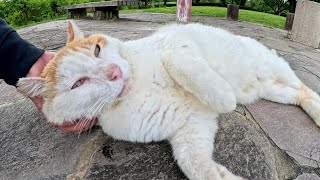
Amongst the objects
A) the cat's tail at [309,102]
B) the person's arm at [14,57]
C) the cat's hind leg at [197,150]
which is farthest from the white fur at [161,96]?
the cat's tail at [309,102]

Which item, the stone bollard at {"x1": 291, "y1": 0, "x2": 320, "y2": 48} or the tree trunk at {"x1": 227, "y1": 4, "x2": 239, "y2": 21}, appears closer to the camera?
the stone bollard at {"x1": 291, "y1": 0, "x2": 320, "y2": 48}

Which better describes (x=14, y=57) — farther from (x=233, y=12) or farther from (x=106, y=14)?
(x=233, y=12)

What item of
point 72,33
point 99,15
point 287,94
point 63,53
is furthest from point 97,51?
point 99,15

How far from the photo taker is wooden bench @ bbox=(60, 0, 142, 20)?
6.63 meters

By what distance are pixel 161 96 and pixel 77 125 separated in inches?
21.6

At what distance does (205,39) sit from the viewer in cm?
267

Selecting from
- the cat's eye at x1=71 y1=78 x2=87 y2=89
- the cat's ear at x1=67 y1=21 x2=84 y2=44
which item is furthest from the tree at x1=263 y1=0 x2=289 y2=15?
the cat's eye at x1=71 y1=78 x2=87 y2=89

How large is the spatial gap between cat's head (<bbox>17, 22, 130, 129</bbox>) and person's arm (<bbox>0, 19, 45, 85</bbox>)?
0.98 ft

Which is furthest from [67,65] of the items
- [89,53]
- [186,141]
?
[186,141]

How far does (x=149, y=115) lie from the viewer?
222 centimetres

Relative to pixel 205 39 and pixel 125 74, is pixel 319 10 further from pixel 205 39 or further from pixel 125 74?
pixel 125 74

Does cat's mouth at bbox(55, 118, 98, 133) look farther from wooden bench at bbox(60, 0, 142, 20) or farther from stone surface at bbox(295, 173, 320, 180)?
wooden bench at bbox(60, 0, 142, 20)

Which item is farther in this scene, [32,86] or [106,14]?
[106,14]

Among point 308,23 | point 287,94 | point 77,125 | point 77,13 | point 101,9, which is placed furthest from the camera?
point 77,13
